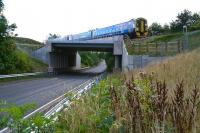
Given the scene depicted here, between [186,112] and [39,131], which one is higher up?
Result: [186,112]

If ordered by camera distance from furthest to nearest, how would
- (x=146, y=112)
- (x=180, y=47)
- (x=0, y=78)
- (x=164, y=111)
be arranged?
1. (x=180, y=47)
2. (x=0, y=78)
3. (x=146, y=112)
4. (x=164, y=111)

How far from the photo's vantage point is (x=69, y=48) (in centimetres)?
7369

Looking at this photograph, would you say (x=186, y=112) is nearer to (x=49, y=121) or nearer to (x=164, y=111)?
(x=164, y=111)

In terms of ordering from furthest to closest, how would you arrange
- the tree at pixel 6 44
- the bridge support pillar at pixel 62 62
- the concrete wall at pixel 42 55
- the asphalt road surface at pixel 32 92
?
the concrete wall at pixel 42 55 < the bridge support pillar at pixel 62 62 < the tree at pixel 6 44 < the asphalt road surface at pixel 32 92

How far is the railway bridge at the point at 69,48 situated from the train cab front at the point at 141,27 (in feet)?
14.3

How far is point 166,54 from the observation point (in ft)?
159

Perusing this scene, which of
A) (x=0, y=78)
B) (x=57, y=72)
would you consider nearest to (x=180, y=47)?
(x=0, y=78)

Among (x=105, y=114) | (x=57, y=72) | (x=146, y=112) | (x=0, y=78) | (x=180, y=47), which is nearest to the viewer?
(x=146, y=112)

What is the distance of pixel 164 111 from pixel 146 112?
0.96 meters

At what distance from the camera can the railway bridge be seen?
57000mm

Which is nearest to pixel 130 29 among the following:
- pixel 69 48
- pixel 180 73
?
pixel 69 48

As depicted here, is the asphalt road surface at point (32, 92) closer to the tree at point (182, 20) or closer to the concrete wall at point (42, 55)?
the concrete wall at point (42, 55)

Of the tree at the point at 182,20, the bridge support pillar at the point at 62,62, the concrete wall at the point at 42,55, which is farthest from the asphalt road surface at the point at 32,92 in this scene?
the tree at the point at 182,20

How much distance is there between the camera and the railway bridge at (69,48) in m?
57.0
